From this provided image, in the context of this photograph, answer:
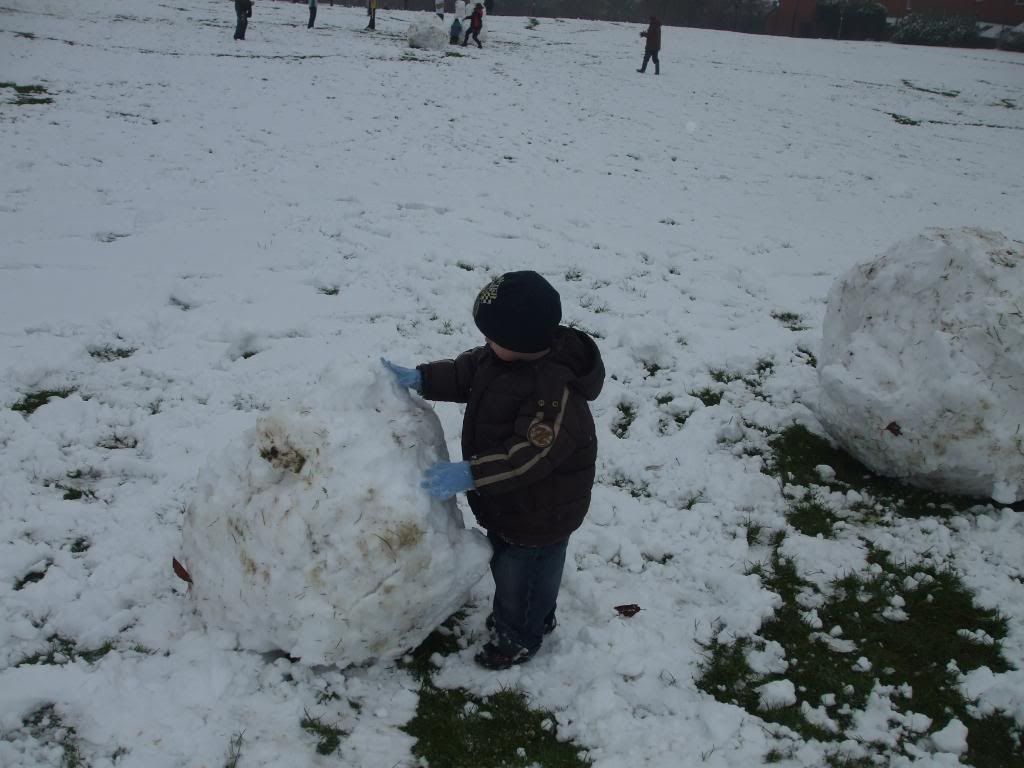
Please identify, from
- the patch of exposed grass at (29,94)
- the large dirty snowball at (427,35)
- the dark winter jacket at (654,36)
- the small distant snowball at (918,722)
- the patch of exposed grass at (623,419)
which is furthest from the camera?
the large dirty snowball at (427,35)

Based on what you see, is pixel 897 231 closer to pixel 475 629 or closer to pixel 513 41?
pixel 475 629

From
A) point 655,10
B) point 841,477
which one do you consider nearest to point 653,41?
point 841,477

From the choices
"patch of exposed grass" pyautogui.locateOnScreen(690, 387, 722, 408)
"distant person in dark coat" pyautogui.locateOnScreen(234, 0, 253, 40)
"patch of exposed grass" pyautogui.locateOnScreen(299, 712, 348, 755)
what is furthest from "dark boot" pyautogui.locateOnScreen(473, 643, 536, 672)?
"distant person in dark coat" pyautogui.locateOnScreen(234, 0, 253, 40)

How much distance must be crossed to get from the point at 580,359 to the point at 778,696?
1604mm

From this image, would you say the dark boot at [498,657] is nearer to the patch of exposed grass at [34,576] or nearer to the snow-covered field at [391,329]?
the snow-covered field at [391,329]

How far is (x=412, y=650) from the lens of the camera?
3152 millimetres

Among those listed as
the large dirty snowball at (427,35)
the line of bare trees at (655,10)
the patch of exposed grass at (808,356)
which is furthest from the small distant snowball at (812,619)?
the line of bare trees at (655,10)

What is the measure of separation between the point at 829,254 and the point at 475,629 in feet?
23.8

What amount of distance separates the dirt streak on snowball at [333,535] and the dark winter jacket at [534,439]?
253 millimetres

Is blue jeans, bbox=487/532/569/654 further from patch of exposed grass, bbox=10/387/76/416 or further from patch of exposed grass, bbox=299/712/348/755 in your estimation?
patch of exposed grass, bbox=10/387/76/416

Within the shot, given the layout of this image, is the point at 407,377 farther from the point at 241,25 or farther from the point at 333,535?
the point at 241,25

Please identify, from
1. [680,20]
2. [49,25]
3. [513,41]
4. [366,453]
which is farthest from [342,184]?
[680,20]

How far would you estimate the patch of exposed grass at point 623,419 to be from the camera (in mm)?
4973

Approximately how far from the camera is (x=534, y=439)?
2732mm
